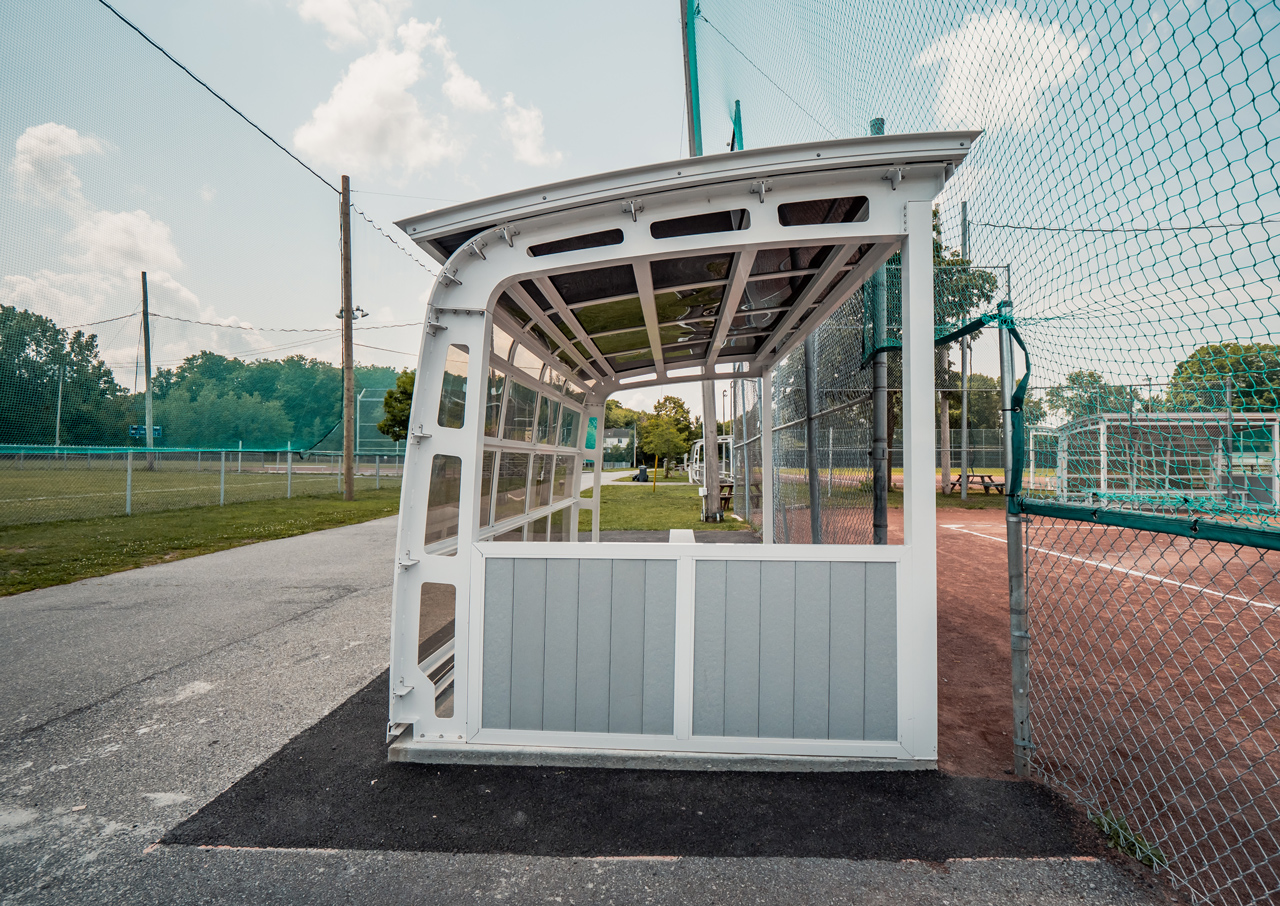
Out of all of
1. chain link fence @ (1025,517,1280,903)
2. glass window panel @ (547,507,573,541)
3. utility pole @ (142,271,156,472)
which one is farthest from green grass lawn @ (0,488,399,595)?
utility pole @ (142,271,156,472)

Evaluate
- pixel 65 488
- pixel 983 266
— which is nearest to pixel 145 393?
pixel 65 488

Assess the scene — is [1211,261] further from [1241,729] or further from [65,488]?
[65,488]

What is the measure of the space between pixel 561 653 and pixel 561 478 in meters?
3.23

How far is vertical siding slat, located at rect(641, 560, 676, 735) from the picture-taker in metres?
2.69

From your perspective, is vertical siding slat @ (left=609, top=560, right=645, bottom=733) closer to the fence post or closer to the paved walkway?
the paved walkway

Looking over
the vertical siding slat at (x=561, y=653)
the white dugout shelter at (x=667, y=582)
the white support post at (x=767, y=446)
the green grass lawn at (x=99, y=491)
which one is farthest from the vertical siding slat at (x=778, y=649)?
the green grass lawn at (x=99, y=491)

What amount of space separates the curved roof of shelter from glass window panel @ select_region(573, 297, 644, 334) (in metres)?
0.14

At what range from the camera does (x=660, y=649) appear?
2.70 metres

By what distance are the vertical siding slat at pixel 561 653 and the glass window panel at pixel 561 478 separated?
2.76 m

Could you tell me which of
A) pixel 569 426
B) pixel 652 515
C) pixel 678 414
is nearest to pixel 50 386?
pixel 652 515

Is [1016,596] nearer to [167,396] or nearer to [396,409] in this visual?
[396,409]

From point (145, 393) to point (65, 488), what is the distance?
558 centimetres

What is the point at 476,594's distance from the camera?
2.75 m

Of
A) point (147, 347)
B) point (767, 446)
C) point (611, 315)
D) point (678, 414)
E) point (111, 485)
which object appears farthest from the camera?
point (678, 414)
